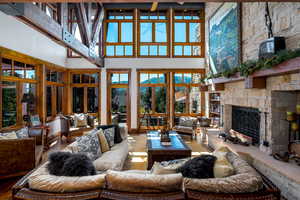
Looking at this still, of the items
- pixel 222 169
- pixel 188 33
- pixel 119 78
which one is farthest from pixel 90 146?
pixel 188 33

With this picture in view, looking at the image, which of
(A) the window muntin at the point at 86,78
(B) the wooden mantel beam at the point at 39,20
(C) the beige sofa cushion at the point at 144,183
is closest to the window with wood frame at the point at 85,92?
(A) the window muntin at the point at 86,78

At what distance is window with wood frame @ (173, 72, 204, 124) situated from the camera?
25.9ft

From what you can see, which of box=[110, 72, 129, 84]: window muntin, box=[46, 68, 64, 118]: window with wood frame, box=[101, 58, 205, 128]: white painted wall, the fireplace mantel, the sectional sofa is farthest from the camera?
box=[110, 72, 129, 84]: window muntin

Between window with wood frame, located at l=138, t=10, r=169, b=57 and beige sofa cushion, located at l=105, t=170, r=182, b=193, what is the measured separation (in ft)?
22.0

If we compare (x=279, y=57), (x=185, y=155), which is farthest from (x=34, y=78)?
(x=279, y=57)

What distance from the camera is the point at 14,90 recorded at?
502 cm

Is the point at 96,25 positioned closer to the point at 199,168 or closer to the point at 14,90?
the point at 14,90

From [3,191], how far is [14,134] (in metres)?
1.02

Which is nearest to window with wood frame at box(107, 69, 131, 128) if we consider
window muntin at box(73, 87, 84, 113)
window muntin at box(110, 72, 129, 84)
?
window muntin at box(110, 72, 129, 84)

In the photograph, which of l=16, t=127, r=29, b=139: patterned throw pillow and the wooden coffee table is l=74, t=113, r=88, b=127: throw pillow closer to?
l=16, t=127, r=29, b=139: patterned throw pillow

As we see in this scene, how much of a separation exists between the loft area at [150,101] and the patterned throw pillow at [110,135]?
1.9 inches

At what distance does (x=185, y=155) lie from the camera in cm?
359

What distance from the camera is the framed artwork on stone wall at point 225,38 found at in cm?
477

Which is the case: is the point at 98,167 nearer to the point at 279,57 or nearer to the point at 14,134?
the point at 14,134
